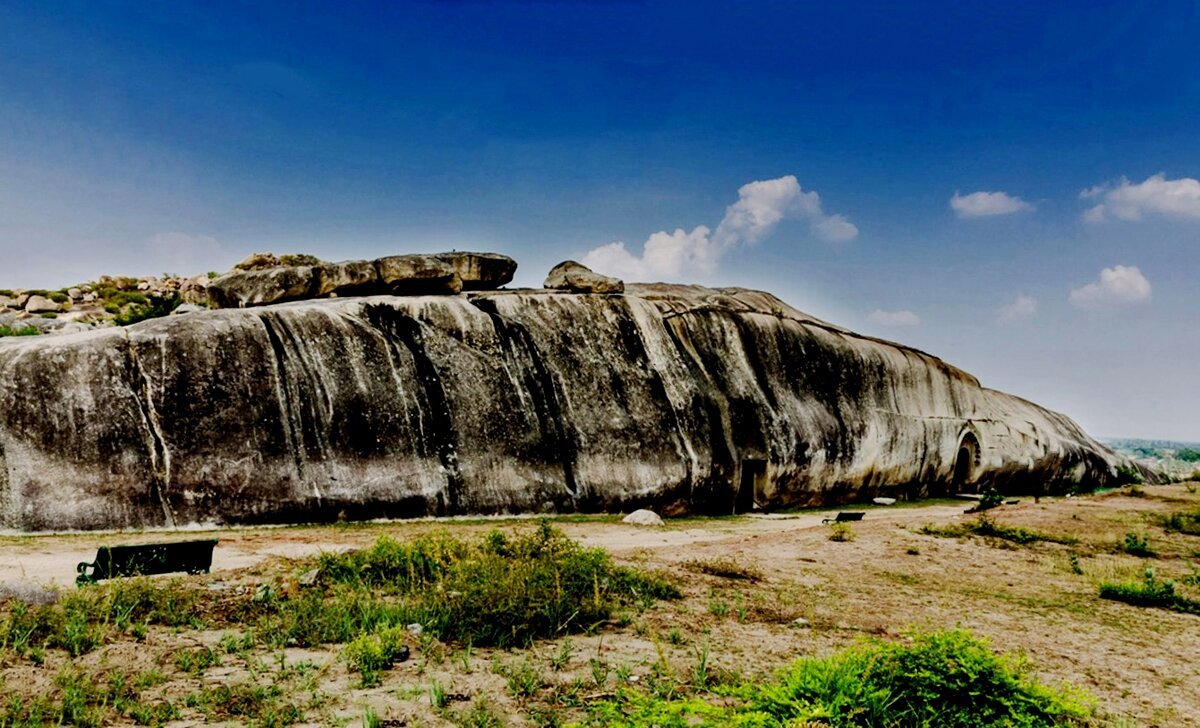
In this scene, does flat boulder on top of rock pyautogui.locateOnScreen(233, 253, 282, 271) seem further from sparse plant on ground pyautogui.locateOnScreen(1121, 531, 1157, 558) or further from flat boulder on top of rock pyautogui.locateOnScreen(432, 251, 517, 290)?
sparse plant on ground pyautogui.locateOnScreen(1121, 531, 1157, 558)

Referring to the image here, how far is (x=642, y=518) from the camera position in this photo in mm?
20562

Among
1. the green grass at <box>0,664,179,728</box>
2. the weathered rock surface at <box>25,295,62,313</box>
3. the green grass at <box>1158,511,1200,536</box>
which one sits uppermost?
the weathered rock surface at <box>25,295,62,313</box>

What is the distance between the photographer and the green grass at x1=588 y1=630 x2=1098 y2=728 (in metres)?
5.47

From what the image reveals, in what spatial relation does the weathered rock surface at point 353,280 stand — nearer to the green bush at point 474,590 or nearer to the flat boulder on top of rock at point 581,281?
the flat boulder on top of rock at point 581,281

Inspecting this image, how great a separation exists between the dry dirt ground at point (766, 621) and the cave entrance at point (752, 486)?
6.82 meters

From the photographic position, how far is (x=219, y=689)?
6.03 meters

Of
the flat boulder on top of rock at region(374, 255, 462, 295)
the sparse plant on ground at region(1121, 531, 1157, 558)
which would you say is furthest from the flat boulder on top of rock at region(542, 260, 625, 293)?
the sparse plant on ground at region(1121, 531, 1157, 558)

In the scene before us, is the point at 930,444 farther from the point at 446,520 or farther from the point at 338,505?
the point at 338,505

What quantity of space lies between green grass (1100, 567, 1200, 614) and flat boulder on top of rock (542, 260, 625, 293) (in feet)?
56.1

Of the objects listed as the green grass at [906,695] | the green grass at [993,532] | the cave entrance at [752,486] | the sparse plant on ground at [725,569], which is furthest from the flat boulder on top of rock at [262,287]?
the green grass at [906,695]

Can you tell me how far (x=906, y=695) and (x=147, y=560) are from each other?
911cm

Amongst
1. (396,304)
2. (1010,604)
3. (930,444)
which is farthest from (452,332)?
(930,444)

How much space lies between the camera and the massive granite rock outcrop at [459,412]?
16703 millimetres

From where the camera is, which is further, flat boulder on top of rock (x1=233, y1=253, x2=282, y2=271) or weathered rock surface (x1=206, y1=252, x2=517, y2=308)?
flat boulder on top of rock (x1=233, y1=253, x2=282, y2=271)
